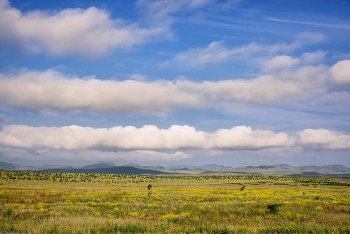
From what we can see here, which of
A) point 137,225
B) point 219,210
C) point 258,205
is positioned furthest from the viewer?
point 258,205

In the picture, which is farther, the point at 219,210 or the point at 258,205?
the point at 258,205

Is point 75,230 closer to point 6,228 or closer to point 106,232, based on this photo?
point 106,232

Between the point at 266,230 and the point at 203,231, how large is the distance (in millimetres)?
3724

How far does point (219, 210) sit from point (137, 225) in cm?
1166

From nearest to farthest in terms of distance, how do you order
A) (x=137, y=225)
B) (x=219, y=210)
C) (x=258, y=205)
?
(x=137, y=225) → (x=219, y=210) → (x=258, y=205)

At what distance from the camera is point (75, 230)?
1623cm

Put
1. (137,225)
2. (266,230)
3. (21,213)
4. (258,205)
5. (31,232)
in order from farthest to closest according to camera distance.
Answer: (258,205) < (21,213) < (137,225) < (266,230) < (31,232)

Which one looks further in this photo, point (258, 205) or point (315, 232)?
point (258, 205)

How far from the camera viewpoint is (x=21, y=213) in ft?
79.0

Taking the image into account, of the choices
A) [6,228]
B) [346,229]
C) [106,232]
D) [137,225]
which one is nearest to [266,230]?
[346,229]

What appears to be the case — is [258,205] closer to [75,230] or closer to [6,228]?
[75,230]

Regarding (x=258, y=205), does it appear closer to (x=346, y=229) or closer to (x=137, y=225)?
(x=346, y=229)

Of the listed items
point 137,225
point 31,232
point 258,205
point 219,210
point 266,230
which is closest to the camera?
point 31,232

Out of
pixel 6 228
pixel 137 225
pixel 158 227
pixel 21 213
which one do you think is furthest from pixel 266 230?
pixel 21 213
